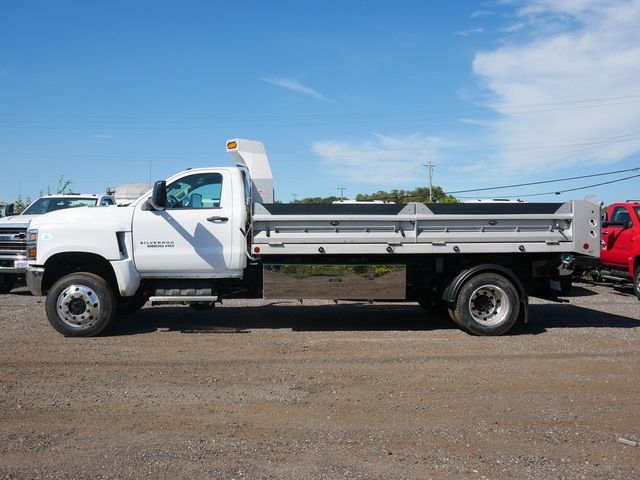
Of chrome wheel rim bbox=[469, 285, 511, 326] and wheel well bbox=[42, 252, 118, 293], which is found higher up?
wheel well bbox=[42, 252, 118, 293]

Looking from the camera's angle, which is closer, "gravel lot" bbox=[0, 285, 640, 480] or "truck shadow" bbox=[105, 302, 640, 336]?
"gravel lot" bbox=[0, 285, 640, 480]

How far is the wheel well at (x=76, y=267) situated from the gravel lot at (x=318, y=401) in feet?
2.62

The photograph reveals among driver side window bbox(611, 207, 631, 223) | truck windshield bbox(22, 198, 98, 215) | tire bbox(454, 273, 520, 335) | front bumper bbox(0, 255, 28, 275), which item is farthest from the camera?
truck windshield bbox(22, 198, 98, 215)

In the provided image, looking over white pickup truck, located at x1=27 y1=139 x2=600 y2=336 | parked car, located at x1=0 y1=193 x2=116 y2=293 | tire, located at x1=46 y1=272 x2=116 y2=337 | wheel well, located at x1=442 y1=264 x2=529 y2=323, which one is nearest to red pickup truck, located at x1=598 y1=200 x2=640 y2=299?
wheel well, located at x1=442 y1=264 x2=529 y2=323

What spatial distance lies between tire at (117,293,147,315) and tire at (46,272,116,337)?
3.03ft

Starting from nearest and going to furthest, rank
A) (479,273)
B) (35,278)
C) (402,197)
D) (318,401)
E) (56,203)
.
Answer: (318,401) → (35,278) → (479,273) → (56,203) → (402,197)

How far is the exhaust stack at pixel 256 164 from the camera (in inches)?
376

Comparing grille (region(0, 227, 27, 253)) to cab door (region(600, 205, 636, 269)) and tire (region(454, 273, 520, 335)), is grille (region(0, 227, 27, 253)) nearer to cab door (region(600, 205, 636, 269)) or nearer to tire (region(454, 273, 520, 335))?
tire (region(454, 273, 520, 335))

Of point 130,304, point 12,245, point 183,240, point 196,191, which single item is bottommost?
point 130,304

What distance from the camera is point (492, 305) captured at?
9180 millimetres

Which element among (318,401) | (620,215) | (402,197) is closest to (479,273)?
(318,401)

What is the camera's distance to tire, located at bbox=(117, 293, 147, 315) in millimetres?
9836

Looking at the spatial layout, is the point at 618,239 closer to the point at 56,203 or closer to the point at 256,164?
the point at 256,164

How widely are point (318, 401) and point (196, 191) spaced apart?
4.37 metres
